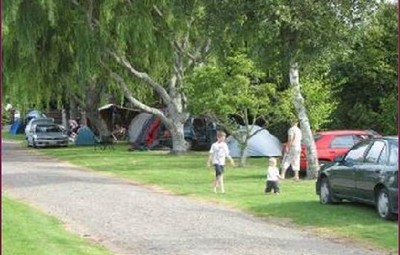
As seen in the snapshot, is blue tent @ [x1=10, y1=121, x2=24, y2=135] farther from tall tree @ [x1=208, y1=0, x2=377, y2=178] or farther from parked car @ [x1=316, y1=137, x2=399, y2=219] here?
parked car @ [x1=316, y1=137, x2=399, y2=219]

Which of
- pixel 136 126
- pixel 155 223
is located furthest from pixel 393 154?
pixel 136 126

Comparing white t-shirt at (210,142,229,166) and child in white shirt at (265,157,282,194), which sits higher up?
white t-shirt at (210,142,229,166)

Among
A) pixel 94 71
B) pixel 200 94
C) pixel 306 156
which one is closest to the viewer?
pixel 306 156

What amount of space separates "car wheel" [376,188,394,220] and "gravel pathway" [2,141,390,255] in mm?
1766

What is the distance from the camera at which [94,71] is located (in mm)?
33219

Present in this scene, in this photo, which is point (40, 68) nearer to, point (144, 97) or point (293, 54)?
point (144, 97)

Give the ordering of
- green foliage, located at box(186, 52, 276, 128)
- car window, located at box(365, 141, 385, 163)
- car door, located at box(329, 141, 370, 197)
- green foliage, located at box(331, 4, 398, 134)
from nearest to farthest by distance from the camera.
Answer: car window, located at box(365, 141, 385, 163) → car door, located at box(329, 141, 370, 197) → green foliage, located at box(186, 52, 276, 128) → green foliage, located at box(331, 4, 398, 134)

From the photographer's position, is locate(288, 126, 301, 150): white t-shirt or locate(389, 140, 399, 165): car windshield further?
locate(288, 126, 301, 150): white t-shirt

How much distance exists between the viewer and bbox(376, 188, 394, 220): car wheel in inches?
517

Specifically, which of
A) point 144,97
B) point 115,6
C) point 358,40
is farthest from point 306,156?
point 144,97

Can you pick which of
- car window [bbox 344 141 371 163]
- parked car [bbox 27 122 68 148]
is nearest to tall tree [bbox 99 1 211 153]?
parked car [bbox 27 122 68 148]

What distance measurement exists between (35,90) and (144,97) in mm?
6640

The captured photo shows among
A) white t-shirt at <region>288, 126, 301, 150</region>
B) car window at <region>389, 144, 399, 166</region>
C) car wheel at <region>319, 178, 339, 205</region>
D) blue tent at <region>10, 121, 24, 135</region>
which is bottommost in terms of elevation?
car wheel at <region>319, 178, 339, 205</region>

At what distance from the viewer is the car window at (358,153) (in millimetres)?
14805
